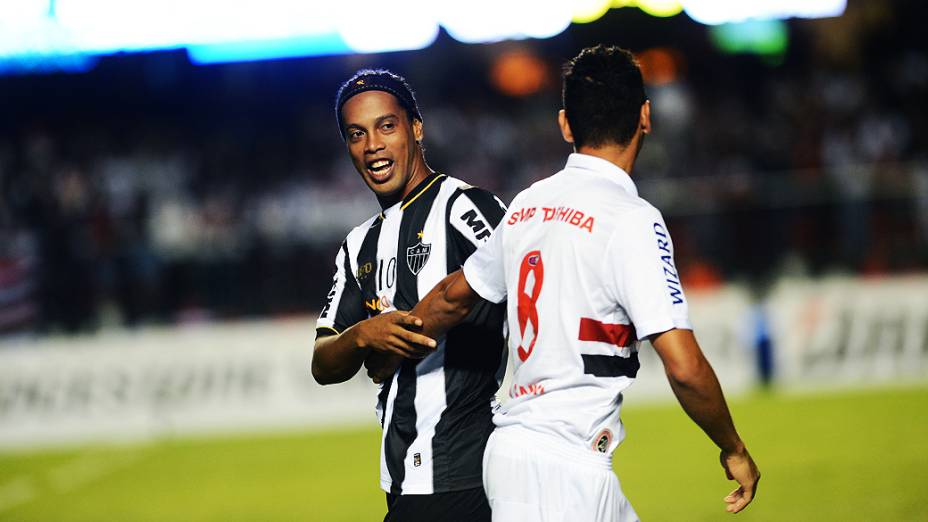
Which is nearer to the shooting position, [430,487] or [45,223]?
[430,487]

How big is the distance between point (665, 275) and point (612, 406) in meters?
0.46

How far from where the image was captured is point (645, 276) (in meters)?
3.07

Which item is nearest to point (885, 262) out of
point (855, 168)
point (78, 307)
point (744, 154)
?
point (855, 168)

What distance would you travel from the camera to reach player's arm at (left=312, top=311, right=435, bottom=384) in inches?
142

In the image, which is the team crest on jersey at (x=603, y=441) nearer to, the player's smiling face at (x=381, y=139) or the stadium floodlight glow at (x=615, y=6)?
the player's smiling face at (x=381, y=139)

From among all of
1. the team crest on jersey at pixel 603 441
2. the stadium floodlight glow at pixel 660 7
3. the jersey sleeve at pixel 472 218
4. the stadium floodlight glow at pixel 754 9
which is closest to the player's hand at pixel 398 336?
the jersey sleeve at pixel 472 218

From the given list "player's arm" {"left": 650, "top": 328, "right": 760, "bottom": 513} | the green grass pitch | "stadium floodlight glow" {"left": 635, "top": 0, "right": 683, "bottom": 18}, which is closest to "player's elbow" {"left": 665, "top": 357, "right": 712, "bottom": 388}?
"player's arm" {"left": 650, "top": 328, "right": 760, "bottom": 513}

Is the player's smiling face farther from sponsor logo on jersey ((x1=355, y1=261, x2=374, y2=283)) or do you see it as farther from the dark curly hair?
the dark curly hair

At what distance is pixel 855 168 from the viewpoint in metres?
13.4

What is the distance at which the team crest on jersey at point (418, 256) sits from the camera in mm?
3973

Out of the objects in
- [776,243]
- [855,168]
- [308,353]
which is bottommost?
[308,353]

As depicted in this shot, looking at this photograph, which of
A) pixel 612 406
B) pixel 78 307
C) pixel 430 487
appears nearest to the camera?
pixel 612 406

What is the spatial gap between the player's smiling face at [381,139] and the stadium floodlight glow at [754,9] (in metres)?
16.5

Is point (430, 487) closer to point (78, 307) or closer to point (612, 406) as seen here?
point (612, 406)
